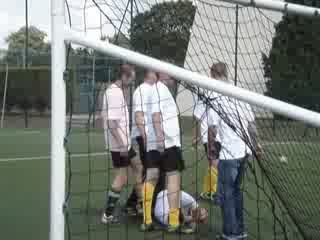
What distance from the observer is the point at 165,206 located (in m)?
6.86

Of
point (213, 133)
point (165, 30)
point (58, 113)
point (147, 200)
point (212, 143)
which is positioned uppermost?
point (165, 30)

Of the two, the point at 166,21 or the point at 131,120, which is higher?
Result: the point at 166,21

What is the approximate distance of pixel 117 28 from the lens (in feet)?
17.1

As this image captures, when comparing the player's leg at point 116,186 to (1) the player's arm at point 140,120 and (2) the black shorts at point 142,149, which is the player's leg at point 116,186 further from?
(1) the player's arm at point 140,120

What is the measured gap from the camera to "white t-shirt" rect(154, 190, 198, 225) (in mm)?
6832

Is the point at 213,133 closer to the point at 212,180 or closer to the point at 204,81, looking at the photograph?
the point at 212,180

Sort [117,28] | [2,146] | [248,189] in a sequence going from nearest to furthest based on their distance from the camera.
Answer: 1. [117,28]
2. [248,189]
3. [2,146]

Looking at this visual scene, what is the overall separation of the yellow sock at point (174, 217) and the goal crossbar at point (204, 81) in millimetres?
3311

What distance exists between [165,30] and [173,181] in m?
1.58

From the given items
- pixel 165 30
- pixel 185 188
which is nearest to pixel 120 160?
pixel 165 30

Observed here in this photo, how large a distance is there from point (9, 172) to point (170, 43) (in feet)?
20.4

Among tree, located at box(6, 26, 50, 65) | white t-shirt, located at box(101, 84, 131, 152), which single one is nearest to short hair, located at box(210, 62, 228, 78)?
white t-shirt, located at box(101, 84, 131, 152)

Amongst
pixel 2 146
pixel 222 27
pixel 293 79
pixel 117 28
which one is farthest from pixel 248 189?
pixel 2 146

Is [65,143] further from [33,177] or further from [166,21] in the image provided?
[33,177]
